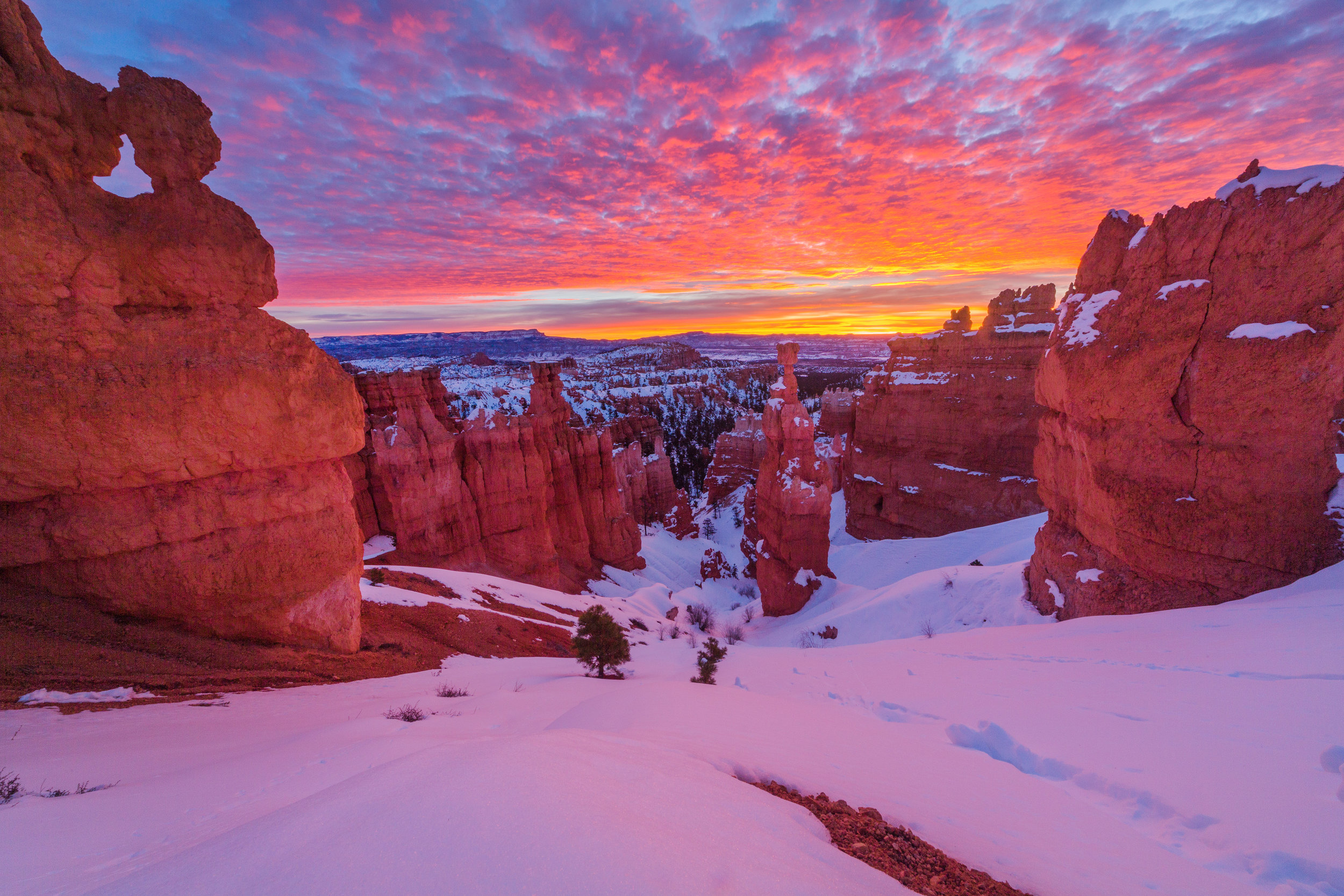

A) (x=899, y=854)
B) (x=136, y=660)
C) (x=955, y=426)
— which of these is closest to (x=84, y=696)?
(x=136, y=660)

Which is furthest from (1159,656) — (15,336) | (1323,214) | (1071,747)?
(15,336)

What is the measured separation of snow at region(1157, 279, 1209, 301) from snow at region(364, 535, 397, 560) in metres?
21.8

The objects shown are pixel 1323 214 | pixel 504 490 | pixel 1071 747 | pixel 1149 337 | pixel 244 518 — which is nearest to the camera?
pixel 1071 747

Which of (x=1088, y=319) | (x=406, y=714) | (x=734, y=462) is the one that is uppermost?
(x=1088, y=319)

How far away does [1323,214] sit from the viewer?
6977mm

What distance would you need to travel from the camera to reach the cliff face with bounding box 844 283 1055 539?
77.5 ft

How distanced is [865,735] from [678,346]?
190653 millimetres

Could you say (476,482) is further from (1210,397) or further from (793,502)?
(1210,397)

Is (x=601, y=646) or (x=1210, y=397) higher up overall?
(x=1210, y=397)

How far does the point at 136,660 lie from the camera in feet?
17.4

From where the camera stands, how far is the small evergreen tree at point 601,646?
9.09 metres

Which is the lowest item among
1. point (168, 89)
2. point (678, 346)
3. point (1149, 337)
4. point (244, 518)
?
point (244, 518)

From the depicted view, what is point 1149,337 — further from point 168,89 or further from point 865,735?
point 168,89

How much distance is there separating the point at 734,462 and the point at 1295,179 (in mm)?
38854
